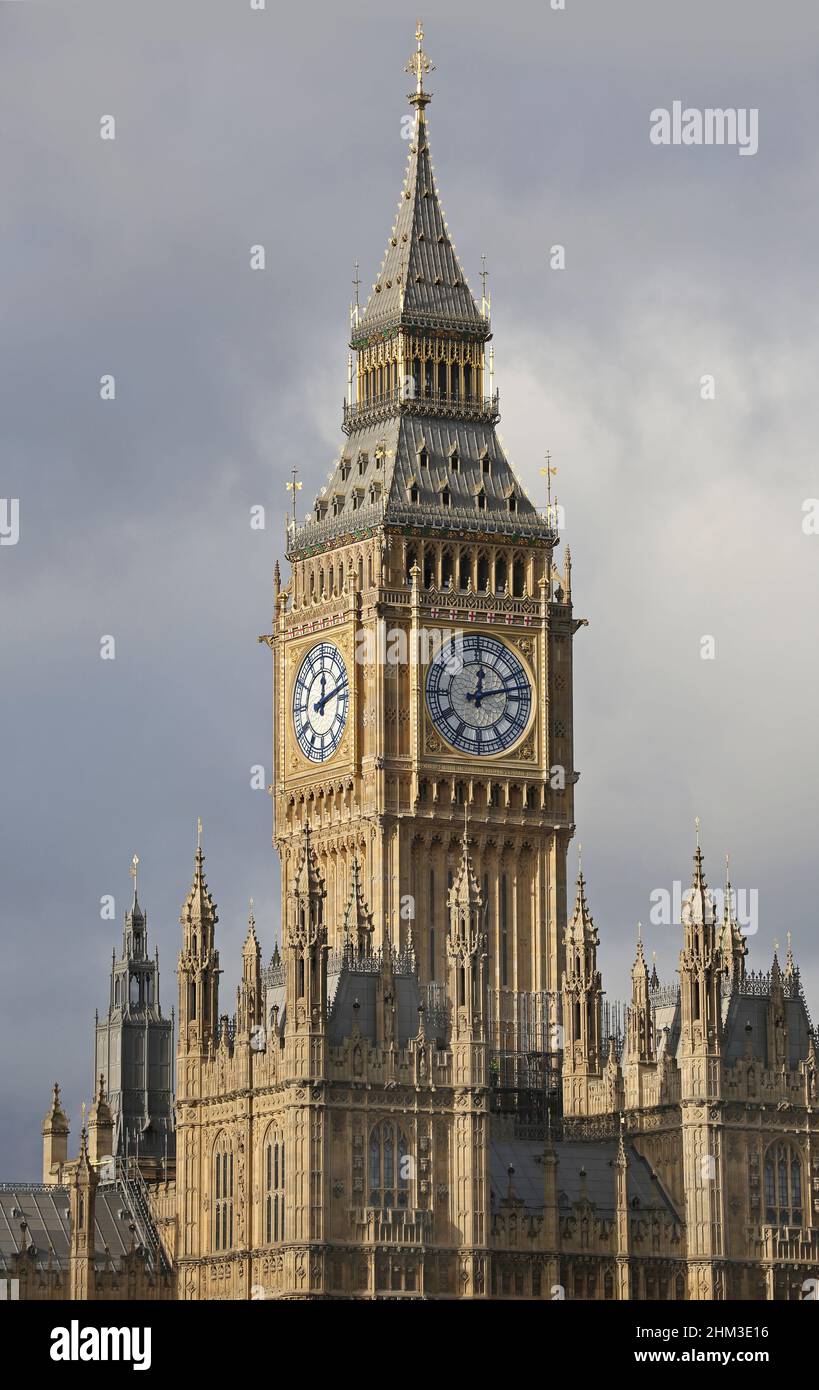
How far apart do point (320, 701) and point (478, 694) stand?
6674 millimetres

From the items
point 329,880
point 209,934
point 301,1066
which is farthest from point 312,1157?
point 329,880

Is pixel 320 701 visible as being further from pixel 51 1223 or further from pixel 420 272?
pixel 51 1223

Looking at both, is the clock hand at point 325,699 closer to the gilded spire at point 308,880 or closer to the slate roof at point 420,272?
the slate roof at point 420,272

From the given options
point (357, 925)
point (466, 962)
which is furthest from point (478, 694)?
point (466, 962)

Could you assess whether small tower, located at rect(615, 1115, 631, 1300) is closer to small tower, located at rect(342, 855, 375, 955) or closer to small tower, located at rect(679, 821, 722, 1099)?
small tower, located at rect(679, 821, 722, 1099)

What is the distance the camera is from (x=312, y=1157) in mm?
161375

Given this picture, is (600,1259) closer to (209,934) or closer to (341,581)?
(209,934)

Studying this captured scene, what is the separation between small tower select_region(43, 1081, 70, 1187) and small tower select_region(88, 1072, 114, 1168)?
1464 millimetres

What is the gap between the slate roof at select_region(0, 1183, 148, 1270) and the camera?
564 feet

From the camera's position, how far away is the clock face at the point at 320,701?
625 feet

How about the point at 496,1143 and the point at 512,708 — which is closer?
the point at 496,1143

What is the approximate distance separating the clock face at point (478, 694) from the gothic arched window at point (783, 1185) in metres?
27.3

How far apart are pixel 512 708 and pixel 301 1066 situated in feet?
104

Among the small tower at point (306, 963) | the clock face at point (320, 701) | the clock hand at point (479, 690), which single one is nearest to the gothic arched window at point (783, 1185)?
the small tower at point (306, 963)
